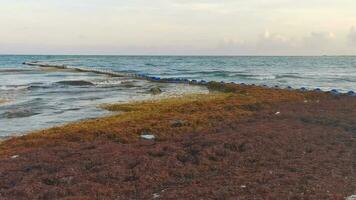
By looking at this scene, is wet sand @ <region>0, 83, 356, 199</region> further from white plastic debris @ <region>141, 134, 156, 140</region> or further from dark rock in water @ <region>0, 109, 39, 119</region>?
dark rock in water @ <region>0, 109, 39, 119</region>

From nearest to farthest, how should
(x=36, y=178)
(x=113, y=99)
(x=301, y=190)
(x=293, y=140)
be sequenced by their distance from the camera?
1. (x=301, y=190)
2. (x=36, y=178)
3. (x=293, y=140)
4. (x=113, y=99)

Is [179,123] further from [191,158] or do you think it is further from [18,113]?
[18,113]

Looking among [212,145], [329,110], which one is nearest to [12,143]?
[212,145]

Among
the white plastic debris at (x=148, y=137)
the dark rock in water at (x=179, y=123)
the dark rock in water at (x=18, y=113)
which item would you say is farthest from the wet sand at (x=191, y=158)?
the dark rock in water at (x=18, y=113)

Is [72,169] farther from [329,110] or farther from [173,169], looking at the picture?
[329,110]

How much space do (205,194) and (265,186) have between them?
1.08 metres

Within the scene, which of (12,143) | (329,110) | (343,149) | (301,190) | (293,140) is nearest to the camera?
(301,190)

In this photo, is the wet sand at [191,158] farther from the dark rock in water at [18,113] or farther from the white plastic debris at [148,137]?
the dark rock in water at [18,113]

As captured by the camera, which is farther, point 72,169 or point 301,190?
point 72,169

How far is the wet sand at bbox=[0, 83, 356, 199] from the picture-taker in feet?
28.0

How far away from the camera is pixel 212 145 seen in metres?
12.0

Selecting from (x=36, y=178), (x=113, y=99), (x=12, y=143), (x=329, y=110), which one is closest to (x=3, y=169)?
(x=36, y=178)

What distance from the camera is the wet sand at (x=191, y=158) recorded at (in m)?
8.53

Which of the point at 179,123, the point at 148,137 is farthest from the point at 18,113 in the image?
the point at 148,137
